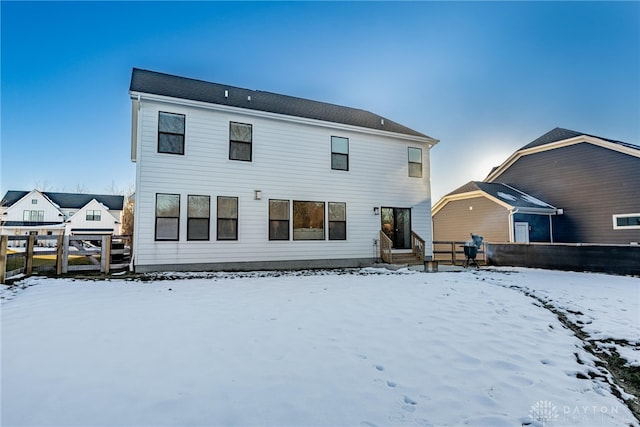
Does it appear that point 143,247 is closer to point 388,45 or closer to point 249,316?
point 249,316

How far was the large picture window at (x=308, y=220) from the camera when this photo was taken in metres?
11.4

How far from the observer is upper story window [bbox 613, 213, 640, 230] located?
15.0 metres

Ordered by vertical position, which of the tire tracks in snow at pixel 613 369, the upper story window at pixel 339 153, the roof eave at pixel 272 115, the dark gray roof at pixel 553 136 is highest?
the dark gray roof at pixel 553 136

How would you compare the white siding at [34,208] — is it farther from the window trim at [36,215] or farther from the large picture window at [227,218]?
the large picture window at [227,218]

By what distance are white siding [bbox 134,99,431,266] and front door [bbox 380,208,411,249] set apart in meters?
0.31

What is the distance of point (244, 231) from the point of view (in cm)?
1051

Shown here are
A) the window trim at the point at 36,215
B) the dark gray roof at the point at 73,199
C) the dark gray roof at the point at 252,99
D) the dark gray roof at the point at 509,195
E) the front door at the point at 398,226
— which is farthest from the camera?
the dark gray roof at the point at 73,199

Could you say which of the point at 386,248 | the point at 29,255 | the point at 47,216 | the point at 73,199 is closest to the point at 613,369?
the point at 386,248

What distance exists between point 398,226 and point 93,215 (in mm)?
40503

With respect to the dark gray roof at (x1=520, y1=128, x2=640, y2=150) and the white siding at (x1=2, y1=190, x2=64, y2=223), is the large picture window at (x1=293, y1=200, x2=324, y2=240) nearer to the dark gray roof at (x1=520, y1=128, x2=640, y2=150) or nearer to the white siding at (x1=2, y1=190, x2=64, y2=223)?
the dark gray roof at (x1=520, y1=128, x2=640, y2=150)

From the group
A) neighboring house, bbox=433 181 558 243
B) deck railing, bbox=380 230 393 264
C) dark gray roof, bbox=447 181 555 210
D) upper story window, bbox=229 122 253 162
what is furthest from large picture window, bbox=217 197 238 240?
dark gray roof, bbox=447 181 555 210

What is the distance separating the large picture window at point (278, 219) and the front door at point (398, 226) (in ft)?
13.7

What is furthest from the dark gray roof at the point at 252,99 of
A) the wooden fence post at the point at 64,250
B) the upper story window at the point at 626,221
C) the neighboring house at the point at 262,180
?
the upper story window at the point at 626,221

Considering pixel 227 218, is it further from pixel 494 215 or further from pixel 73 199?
pixel 73 199
